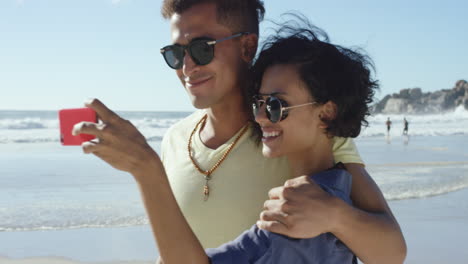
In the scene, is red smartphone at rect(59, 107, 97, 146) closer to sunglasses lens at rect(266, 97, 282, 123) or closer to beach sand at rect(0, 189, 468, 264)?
sunglasses lens at rect(266, 97, 282, 123)

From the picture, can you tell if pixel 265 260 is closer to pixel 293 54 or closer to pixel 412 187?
pixel 293 54

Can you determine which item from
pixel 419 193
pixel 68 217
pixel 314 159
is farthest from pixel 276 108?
pixel 419 193

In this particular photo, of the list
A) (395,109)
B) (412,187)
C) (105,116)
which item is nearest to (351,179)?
(105,116)

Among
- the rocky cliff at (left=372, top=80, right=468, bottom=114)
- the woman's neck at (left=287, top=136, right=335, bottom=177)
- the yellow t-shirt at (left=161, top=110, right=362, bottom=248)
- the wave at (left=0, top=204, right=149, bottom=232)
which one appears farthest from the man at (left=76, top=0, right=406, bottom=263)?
the rocky cliff at (left=372, top=80, right=468, bottom=114)

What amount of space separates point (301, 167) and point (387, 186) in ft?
28.8

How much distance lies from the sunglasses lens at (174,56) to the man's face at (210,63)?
0.09 ft

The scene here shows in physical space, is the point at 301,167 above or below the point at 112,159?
below

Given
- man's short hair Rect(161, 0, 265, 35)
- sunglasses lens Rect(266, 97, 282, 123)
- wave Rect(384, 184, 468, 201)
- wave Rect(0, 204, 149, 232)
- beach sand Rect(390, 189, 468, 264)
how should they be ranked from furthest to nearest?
wave Rect(384, 184, 468, 201) → wave Rect(0, 204, 149, 232) → beach sand Rect(390, 189, 468, 264) → man's short hair Rect(161, 0, 265, 35) → sunglasses lens Rect(266, 97, 282, 123)

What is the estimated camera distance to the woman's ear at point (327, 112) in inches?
75.9

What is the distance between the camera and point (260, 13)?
2605 millimetres

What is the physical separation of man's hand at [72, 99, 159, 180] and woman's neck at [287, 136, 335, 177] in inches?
28.2

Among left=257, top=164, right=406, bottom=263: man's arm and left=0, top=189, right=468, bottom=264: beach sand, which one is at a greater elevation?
left=257, top=164, right=406, bottom=263: man's arm

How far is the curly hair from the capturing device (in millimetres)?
1890

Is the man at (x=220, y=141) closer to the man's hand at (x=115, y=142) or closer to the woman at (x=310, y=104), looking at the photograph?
the woman at (x=310, y=104)
